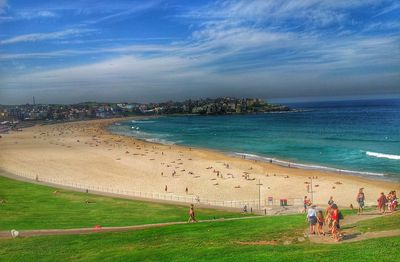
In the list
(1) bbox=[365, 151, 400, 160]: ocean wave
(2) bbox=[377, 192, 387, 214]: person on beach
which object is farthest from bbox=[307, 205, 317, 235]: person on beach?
(1) bbox=[365, 151, 400, 160]: ocean wave

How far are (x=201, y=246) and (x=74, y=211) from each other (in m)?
14.1

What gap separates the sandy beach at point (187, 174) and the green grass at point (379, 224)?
1545 centimetres

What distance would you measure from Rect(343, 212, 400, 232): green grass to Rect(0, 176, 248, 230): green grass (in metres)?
9.75

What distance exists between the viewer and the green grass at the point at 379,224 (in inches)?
611

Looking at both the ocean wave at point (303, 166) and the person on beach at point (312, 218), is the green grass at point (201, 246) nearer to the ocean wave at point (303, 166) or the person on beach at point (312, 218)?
the person on beach at point (312, 218)

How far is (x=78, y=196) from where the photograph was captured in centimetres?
3347

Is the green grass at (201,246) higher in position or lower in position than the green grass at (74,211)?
higher

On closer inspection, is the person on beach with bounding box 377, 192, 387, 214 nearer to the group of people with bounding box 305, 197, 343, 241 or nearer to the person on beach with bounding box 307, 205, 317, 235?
the group of people with bounding box 305, 197, 343, 241

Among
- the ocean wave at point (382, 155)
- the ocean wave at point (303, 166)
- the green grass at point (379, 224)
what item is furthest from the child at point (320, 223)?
the ocean wave at point (382, 155)

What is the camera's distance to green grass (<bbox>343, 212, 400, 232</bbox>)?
15.5m

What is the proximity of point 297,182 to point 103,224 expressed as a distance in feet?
78.8

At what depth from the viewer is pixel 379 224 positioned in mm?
16219

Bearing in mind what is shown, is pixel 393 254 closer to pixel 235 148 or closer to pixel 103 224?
pixel 103 224

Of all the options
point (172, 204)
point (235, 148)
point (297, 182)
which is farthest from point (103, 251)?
point (235, 148)
